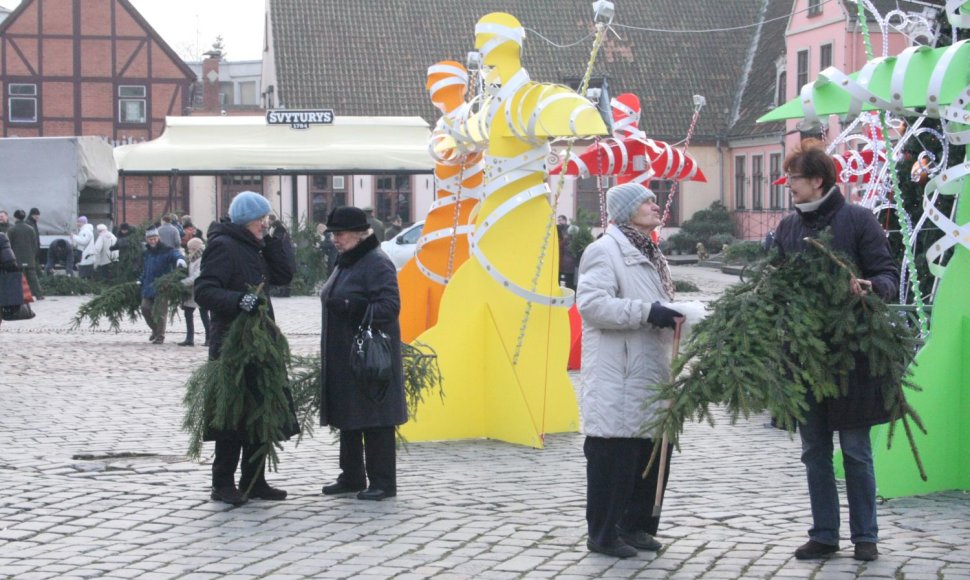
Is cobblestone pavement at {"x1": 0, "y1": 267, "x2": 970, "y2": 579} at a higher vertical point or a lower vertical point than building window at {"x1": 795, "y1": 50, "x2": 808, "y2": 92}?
lower

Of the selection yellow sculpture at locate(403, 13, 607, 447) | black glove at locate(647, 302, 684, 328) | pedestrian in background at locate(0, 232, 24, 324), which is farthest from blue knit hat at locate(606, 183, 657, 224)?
pedestrian in background at locate(0, 232, 24, 324)

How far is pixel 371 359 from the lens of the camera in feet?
26.3

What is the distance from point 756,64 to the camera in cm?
4819

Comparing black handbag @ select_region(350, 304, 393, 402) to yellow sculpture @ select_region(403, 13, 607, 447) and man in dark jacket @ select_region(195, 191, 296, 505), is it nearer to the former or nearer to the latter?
man in dark jacket @ select_region(195, 191, 296, 505)

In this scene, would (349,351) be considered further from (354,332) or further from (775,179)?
(775,179)

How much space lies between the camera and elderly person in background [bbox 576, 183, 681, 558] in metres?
6.67

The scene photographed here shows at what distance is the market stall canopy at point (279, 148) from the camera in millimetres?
32594

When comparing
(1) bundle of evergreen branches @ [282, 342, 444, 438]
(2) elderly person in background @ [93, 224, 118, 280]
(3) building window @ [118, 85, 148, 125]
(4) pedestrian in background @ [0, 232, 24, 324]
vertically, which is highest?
(3) building window @ [118, 85, 148, 125]

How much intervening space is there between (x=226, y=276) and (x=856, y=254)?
3.35 metres

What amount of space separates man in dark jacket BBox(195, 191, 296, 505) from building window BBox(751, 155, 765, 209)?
37855 millimetres

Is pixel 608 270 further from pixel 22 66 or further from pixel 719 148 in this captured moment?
pixel 22 66

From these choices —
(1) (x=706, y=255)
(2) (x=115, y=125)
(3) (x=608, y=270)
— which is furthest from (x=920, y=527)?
(2) (x=115, y=125)

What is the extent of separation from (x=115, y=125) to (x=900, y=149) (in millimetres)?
41268

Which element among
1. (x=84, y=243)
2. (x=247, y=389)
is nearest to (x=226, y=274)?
(x=247, y=389)
